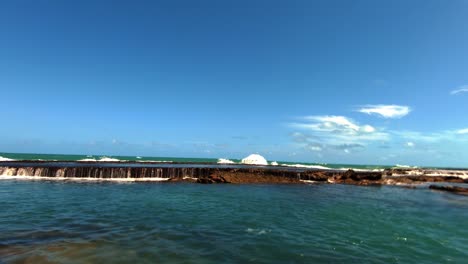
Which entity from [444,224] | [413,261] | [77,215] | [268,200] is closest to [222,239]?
[413,261]

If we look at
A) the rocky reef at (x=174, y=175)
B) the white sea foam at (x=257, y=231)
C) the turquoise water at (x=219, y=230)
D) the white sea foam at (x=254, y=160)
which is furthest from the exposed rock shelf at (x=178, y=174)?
the white sea foam at (x=254, y=160)

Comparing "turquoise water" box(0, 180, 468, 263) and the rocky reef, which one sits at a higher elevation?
→ the rocky reef

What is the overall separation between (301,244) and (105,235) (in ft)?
26.5

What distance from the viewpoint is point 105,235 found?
11938mm

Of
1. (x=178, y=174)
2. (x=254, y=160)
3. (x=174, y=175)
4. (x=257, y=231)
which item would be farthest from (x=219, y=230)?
(x=254, y=160)

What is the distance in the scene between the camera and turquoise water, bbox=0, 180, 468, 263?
10.0 m

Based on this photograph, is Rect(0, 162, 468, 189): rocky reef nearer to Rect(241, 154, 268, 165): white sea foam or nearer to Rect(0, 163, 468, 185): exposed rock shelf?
Rect(0, 163, 468, 185): exposed rock shelf

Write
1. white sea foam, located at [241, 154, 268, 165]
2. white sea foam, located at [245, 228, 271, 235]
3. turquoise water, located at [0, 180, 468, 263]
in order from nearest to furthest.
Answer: turquoise water, located at [0, 180, 468, 263]
white sea foam, located at [245, 228, 271, 235]
white sea foam, located at [241, 154, 268, 165]

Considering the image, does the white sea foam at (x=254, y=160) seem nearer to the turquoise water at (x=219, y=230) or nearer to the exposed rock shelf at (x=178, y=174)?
the exposed rock shelf at (x=178, y=174)

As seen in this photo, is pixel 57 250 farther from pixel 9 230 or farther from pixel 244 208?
pixel 244 208

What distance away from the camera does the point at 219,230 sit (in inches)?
525

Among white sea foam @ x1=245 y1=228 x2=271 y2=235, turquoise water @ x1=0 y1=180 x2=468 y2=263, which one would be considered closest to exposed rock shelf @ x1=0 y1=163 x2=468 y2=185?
turquoise water @ x1=0 y1=180 x2=468 y2=263

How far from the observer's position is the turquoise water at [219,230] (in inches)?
395

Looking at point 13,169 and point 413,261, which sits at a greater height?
point 13,169
